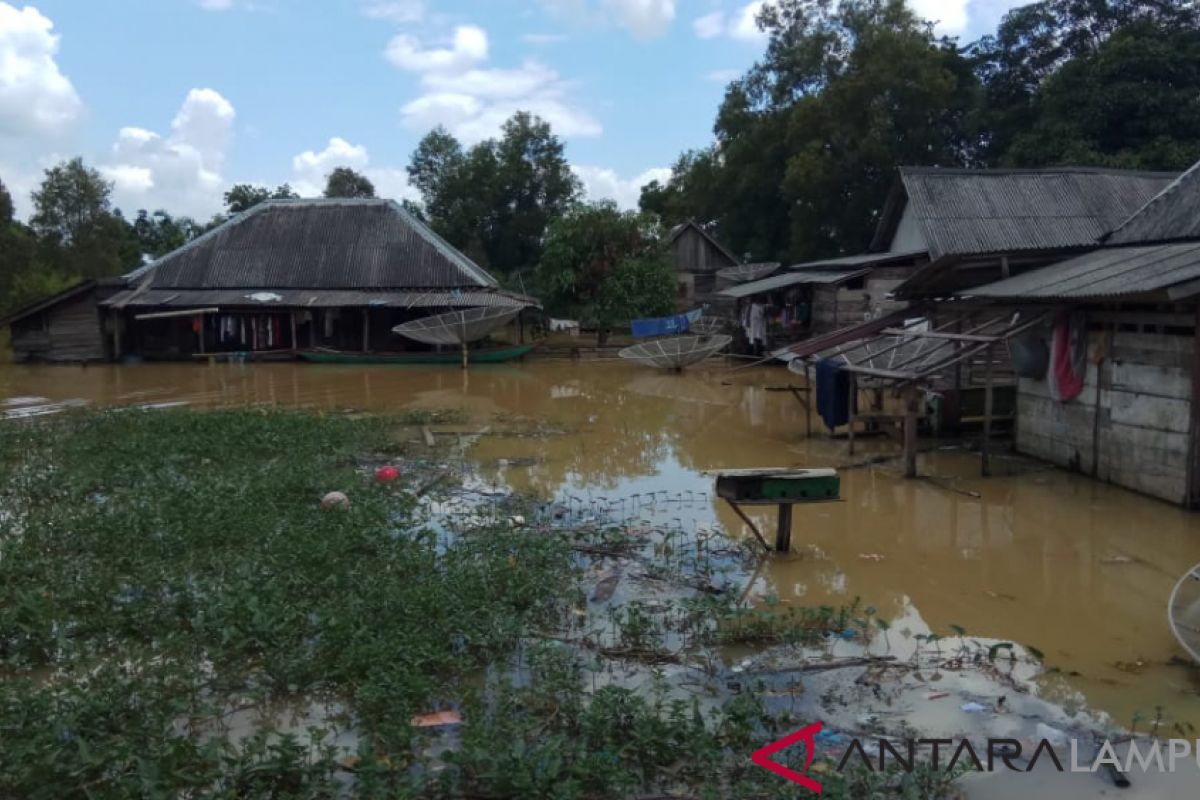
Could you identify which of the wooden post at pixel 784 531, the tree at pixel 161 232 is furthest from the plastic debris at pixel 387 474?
the tree at pixel 161 232

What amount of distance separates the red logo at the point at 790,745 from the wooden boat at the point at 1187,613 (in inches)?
88.0

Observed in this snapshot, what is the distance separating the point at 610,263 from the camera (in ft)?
93.8

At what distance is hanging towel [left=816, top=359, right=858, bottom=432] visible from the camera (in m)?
11.9

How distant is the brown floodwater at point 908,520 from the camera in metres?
6.12

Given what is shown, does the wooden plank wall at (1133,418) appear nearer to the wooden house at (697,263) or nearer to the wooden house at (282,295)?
the wooden house at (282,295)

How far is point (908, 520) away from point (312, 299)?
21266mm

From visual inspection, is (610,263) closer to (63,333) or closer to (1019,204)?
(1019,204)

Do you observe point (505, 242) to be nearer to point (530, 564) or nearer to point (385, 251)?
point (385, 251)

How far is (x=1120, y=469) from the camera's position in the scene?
9844 mm

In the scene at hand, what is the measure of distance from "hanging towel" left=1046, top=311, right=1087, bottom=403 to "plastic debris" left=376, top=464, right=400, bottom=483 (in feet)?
→ 25.1

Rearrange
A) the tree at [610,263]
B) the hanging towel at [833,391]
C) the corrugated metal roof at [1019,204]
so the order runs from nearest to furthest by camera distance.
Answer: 1. the hanging towel at [833,391]
2. the corrugated metal roof at [1019,204]
3. the tree at [610,263]

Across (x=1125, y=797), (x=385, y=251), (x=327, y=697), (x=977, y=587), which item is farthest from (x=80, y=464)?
(x=385, y=251)

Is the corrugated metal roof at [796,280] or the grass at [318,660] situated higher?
the corrugated metal roof at [796,280]

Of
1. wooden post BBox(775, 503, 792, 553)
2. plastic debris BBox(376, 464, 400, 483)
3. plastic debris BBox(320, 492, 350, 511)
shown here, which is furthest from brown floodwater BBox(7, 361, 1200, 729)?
plastic debris BBox(320, 492, 350, 511)
